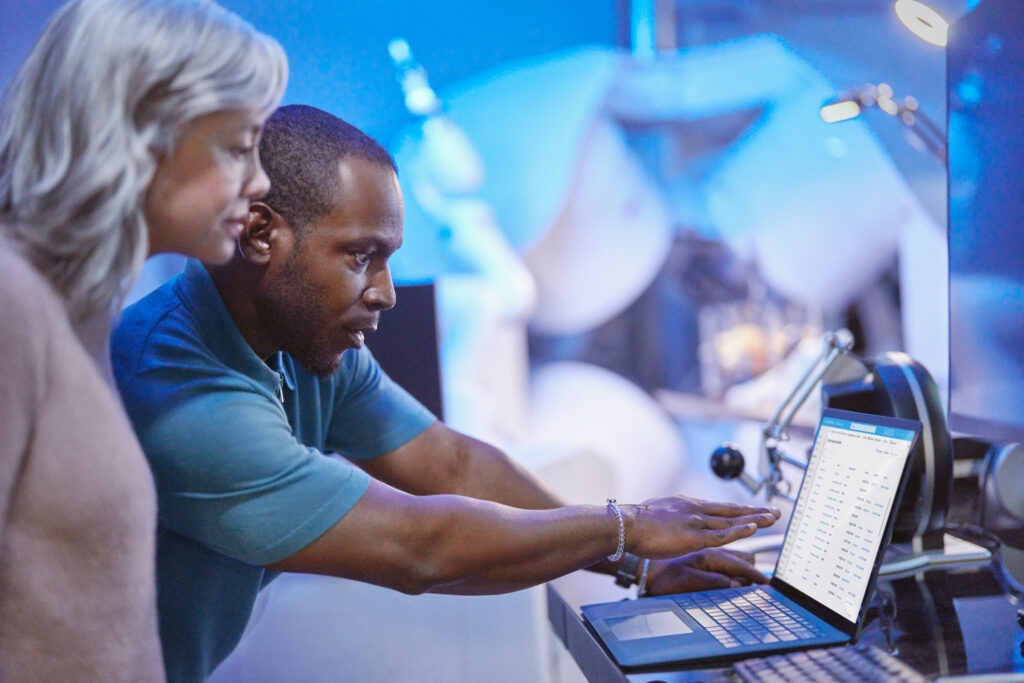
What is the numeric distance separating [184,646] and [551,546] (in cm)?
45

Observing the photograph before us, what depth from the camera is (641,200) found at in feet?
15.7

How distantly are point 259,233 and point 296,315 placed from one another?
103mm

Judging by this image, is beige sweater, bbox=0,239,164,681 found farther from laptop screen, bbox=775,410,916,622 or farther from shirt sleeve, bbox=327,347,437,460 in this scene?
laptop screen, bbox=775,410,916,622

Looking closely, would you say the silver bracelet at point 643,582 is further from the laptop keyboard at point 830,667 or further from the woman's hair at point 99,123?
the woman's hair at point 99,123

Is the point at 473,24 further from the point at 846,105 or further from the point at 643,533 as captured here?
→ the point at 643,533

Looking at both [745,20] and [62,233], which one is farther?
[745,20]

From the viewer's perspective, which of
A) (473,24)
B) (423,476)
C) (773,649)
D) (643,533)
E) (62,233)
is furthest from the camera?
(473,24)

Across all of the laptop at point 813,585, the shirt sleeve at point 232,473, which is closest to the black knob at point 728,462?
the laptop at point 813,585

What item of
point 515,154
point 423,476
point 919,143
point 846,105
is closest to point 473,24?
point 515,154

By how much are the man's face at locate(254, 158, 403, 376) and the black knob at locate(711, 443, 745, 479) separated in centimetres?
57

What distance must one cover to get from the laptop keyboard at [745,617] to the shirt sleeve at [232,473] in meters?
0.39

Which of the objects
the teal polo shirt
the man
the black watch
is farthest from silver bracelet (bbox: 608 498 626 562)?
the teal polo shirt

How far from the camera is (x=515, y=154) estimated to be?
14.2 ft

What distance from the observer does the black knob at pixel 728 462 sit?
1293mm
